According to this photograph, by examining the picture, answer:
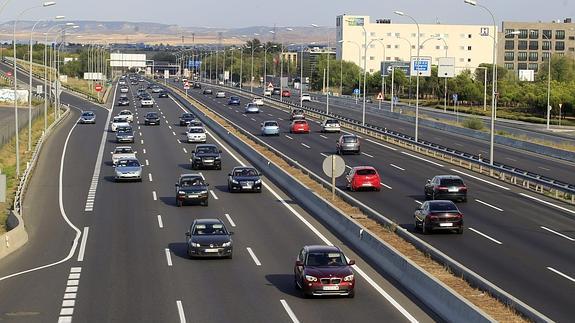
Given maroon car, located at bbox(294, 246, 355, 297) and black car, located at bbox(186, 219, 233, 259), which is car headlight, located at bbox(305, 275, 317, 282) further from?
black car, located at bbox(186, 219, 233, 259)

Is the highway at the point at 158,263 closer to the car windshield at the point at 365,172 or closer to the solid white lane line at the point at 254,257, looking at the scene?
the solid white lane line at the point at 254,257

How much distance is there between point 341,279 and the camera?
24.0 m

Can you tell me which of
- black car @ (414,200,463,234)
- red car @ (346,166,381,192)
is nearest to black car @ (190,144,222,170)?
red car @ (346,166,381,192)

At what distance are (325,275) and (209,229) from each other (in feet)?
25.8

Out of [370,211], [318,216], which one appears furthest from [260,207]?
[370,211]

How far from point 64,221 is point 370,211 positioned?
11.9 m

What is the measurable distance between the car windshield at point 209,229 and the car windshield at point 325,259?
21.2 ft

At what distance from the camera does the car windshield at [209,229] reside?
31016mm

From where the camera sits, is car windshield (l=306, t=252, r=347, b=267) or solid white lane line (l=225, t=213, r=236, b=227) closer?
car windshield (l=306, t=252, r=347, b=267)

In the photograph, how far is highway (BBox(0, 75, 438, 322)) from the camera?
2298cm

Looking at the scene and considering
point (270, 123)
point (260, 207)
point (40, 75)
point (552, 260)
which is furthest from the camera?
point (40, 75)

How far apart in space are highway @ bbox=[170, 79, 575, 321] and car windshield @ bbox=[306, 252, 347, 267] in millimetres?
4126

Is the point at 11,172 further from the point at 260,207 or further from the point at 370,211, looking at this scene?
the point at 370,211

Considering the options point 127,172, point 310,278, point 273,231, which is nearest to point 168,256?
point 273,231
